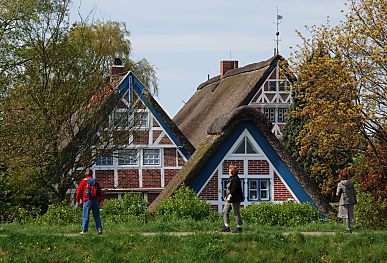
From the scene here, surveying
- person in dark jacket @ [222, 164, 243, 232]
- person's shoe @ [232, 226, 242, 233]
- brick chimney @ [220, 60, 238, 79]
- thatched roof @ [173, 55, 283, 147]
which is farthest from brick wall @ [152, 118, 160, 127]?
person's shoe @ [232, 226, 242, 233]

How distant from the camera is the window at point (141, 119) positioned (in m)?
34.3

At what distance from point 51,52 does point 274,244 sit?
16.1 m

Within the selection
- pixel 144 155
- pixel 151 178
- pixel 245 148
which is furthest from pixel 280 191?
pixel 144 155

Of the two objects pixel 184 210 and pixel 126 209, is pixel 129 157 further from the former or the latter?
pixel 184 210

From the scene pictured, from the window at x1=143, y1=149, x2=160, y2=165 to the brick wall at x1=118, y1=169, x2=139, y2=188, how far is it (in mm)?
669

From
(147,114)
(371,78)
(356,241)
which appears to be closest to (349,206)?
(356,241)

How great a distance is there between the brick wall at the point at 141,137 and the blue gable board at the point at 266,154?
18.8 feet

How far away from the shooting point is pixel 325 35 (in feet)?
98.0

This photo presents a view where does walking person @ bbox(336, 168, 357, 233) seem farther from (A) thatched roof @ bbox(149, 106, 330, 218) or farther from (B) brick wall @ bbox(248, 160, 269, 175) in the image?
(B) brick wall @ bbox(248, 160, 269, 175)

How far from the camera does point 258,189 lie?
103 feet

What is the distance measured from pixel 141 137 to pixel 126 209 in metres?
12.4

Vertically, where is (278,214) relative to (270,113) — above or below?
below

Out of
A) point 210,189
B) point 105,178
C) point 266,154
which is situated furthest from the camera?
point 105,178

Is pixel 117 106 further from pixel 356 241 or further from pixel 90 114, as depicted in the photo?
pixel 356 241
